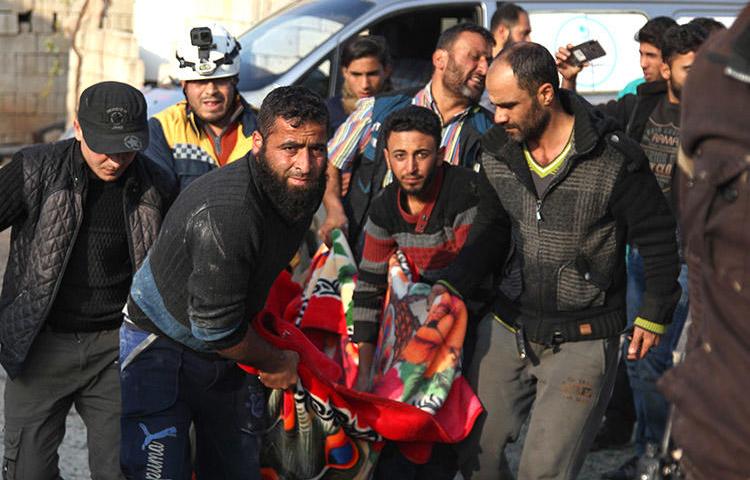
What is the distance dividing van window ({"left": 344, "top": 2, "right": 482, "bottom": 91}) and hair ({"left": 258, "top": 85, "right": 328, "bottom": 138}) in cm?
470

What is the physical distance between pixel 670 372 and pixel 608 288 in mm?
2341

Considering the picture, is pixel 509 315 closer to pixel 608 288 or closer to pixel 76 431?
pixel 608 288

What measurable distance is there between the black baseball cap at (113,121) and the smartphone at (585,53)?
290cm

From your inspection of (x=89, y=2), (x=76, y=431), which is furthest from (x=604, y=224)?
(x=89, y=2)

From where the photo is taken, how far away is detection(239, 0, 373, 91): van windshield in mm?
8844

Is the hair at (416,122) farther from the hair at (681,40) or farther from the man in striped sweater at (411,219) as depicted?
the hair at (681,40)

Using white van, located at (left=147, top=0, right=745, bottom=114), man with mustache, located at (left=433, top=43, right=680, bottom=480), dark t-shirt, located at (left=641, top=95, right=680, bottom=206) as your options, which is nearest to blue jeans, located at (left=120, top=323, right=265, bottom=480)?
man with mustache, located at (left=433, top=43, right=680, bottom=480)

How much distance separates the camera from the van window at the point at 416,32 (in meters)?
9.05

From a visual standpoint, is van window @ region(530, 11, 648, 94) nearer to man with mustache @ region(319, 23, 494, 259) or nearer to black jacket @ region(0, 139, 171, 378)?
man with mustache @ region(319, 23, 494, 259)

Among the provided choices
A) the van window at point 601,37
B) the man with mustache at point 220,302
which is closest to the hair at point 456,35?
the man with mustache at point 220,302

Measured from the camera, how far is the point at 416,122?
5438 millimetres

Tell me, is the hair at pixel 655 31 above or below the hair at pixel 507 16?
above

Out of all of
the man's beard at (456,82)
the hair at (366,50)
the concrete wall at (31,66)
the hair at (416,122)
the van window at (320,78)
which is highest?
the man's beard at (456,82)

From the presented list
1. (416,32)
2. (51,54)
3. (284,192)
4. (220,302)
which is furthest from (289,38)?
(51,54)
